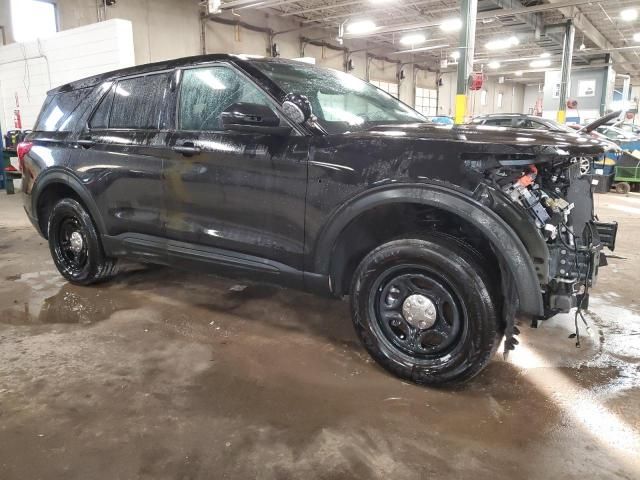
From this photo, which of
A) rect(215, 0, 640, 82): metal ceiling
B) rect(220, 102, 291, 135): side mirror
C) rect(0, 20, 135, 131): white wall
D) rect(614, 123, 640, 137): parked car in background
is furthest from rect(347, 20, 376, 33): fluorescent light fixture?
rect(220, 102, 291, 135): side mirror

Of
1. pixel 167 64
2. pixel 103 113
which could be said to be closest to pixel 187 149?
pixel 167 64

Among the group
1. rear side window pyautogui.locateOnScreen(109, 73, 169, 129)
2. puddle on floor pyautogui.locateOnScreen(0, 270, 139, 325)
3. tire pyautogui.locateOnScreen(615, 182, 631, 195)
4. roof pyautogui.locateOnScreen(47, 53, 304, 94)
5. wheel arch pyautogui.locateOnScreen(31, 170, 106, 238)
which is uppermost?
roof pyautogui.locateOnScreen(47, 53, 304, 94)

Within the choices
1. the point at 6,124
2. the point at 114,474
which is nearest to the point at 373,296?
the point at 114,474

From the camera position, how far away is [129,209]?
341cm

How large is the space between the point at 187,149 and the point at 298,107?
0.84 m

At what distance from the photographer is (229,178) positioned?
9.23ft

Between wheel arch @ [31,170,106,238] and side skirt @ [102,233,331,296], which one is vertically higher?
wheel arch @ [31,170,106,238]

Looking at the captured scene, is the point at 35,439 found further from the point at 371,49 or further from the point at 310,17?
the point at 371,49

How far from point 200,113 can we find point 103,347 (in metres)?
1.55

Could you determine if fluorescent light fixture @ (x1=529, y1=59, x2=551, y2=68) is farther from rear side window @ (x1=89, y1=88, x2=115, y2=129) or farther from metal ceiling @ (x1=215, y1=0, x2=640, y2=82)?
rear side window @ (x1=89, y1=88, x2=115, y2=129)

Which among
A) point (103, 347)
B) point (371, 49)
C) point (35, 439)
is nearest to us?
point (35, 439)

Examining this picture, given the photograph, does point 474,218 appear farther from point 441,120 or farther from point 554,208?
point 441,120

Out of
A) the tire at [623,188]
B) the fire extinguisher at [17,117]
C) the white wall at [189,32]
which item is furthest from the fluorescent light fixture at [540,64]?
the fire extinguisher at [17,117]

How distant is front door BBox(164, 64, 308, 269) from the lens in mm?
2629
